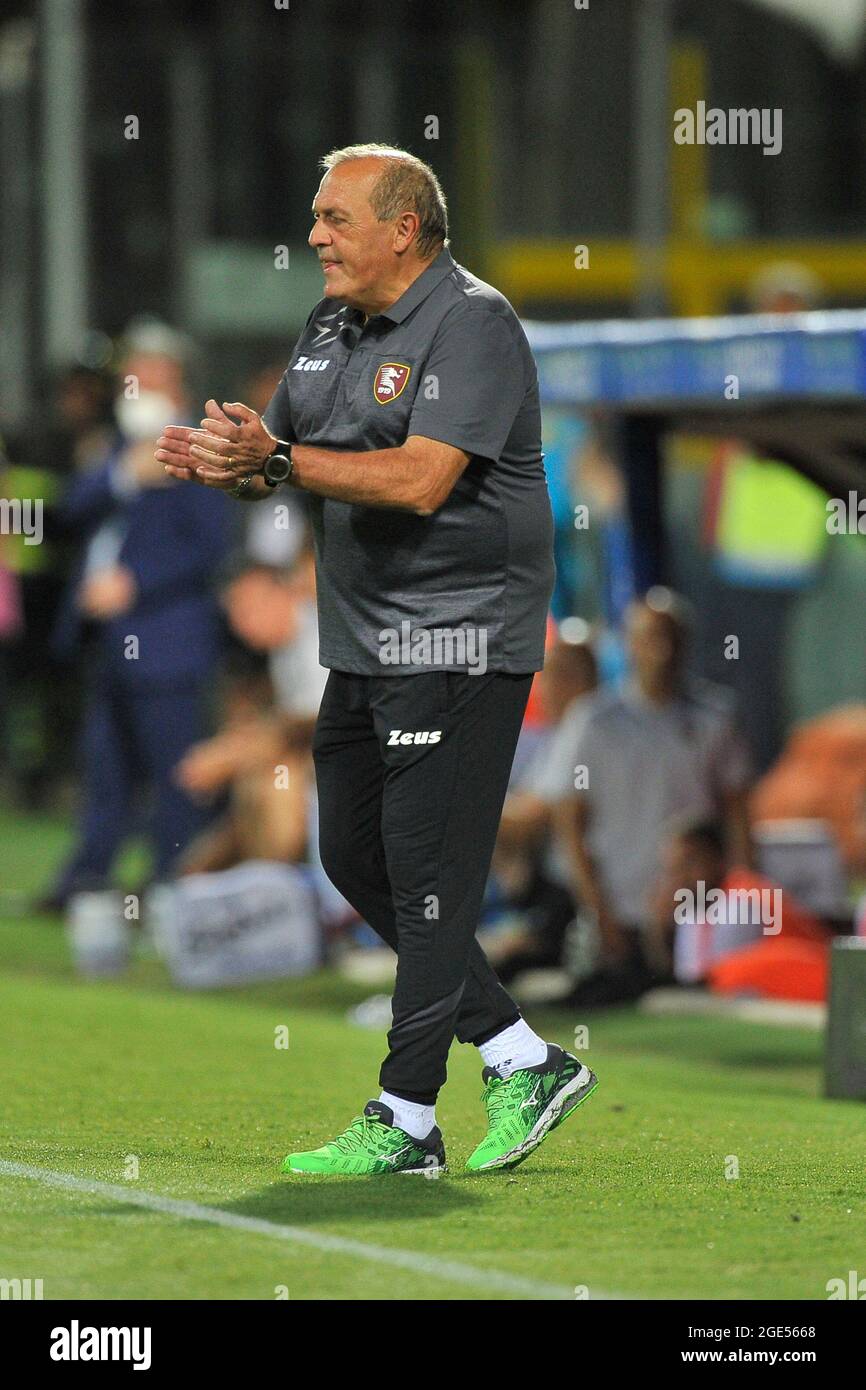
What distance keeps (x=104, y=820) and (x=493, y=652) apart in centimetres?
705

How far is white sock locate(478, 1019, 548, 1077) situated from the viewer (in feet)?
20.1

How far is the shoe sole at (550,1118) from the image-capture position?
606 cm

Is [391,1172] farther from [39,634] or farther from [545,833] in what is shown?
[39,634]

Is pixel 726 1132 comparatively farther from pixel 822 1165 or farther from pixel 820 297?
pixel 820 297

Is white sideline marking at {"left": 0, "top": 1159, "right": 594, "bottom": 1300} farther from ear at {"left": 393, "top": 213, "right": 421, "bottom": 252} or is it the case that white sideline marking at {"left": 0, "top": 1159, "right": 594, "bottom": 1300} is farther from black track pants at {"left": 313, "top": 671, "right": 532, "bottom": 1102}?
ear at {"left": 393, "top": 213, "right": 421, "bottom": 252}

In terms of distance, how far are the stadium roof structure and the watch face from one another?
13.4ft

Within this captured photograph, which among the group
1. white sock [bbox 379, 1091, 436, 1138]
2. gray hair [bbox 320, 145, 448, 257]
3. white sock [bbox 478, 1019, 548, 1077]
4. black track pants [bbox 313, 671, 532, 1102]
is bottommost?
white sock [bbox 379, 1091, 436, 1138]

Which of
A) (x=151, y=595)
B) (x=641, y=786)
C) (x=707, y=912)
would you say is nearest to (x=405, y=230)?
(x=641, y=786)

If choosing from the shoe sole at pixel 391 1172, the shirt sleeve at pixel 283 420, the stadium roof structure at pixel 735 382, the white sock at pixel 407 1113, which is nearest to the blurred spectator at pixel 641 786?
the stadium roof structure at pixel 735 382

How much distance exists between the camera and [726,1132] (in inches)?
276

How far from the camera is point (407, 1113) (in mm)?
5891

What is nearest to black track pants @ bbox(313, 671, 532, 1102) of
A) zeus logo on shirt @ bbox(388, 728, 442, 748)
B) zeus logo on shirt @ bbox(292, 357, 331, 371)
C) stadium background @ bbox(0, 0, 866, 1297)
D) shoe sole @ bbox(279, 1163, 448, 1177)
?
zeus logo on shirt @ bbox(388, 728, 442, 748)
